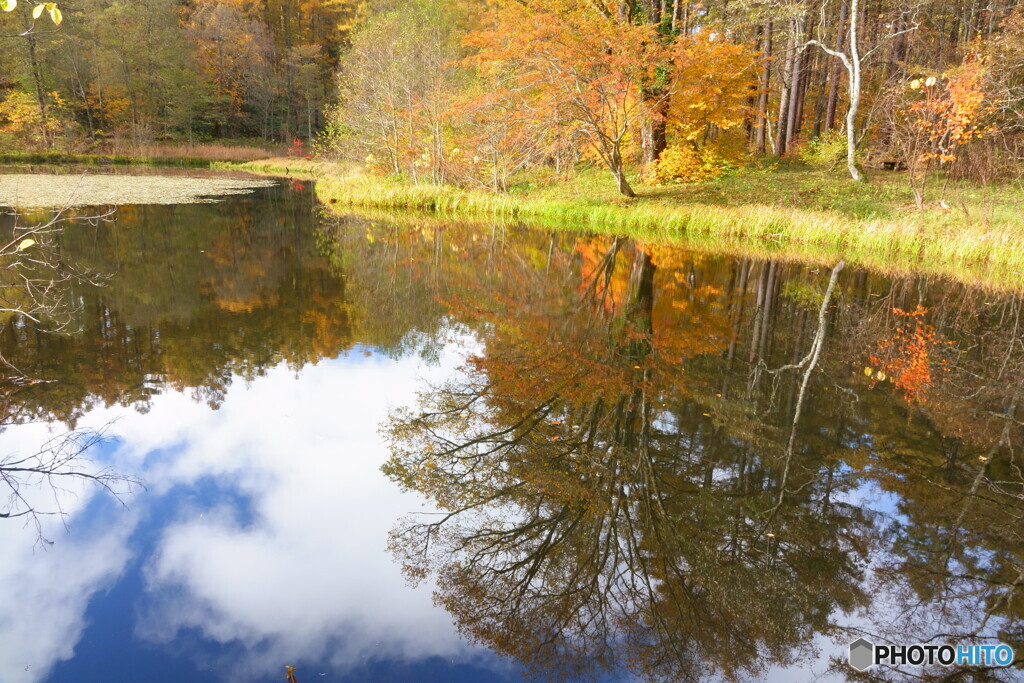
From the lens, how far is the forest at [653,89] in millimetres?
15672

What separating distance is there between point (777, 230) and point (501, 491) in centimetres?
1307

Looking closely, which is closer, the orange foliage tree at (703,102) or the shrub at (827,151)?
the orange foliage tree at (703,102)

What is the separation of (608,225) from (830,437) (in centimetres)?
1305

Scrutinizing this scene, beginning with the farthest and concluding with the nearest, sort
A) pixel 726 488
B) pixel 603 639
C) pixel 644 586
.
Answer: pixel 726 488 < pixel 644 586 < pixel 603 639

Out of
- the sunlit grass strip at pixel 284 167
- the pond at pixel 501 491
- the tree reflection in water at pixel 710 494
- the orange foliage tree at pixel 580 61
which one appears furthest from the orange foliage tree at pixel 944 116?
the sunlit grass strip at pixel 284 167

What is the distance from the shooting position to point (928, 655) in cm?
280

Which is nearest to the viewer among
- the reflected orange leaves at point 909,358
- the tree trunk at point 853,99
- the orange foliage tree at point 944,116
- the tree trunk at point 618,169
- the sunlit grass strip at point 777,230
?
the reflected orange leaves at point 909,358

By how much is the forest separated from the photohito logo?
16.5 feet

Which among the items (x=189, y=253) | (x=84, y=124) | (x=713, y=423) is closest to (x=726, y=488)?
(x=713, y=423)

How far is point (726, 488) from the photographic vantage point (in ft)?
13.0

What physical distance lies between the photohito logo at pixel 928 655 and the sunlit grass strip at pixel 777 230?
31.6 ft

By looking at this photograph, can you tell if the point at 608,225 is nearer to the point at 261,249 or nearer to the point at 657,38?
the point at 657,38

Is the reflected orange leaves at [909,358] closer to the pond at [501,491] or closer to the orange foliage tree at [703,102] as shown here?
the pond at [501,491]

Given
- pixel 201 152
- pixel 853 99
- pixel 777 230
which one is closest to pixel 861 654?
pixel 777 230
